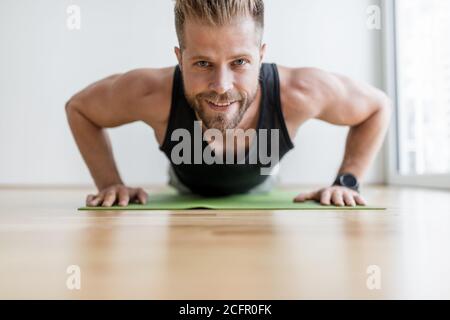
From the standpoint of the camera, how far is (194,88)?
129cm

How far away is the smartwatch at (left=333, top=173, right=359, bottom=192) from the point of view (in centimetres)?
147

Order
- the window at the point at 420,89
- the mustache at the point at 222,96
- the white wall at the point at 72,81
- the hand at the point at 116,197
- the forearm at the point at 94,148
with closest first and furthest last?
the mustache at the point at 222,96 < the hand at the point at 116,197 < the forearm at the point at 94,148 < the window at the point at 420,89 < the white wall at the point at 72,81

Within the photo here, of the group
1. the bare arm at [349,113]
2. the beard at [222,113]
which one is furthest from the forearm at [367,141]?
the beard at [222,113]

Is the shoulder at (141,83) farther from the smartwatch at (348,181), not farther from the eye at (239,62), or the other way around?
the smartwatch at (348,181)

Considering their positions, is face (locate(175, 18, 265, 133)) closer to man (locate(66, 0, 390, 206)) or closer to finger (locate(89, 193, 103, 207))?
man (locate(66, 0, 390, 206))

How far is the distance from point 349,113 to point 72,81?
7.22ft

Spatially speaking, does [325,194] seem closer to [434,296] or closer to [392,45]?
[434,296]

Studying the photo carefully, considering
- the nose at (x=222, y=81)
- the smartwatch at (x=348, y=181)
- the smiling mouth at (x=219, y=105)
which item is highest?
the nose at (x=222, y=81)

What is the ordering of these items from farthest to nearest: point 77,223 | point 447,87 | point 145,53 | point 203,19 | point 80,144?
point 145,53, point 447,87, point 80,144, point 203,19, point 77,223

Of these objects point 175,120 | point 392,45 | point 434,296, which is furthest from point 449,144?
point 434,296

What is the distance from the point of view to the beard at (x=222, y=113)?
129 centimetres

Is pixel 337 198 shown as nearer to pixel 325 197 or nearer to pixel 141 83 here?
pixel 325 197

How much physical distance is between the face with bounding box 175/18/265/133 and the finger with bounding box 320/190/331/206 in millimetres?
317

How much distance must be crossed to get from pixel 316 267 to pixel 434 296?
15 centimetres
